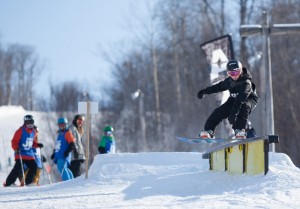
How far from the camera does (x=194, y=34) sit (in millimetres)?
41969

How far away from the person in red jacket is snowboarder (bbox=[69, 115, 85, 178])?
96 cm

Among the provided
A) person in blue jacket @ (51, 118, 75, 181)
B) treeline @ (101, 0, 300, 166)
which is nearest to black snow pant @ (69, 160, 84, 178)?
person in blue jacket @ (51, 118, 75, 181)

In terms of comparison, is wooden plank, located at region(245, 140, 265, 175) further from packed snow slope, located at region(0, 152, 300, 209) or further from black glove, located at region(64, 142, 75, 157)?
black glove, located at region(64, 142, 75, 157)

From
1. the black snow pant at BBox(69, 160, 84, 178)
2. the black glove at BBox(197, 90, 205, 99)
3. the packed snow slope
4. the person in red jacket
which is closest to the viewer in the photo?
the packed snow slope

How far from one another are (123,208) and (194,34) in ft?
117

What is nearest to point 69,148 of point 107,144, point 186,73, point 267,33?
point 107,144

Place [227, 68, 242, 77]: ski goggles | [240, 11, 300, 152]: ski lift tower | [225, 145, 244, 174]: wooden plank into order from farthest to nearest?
[240, 11, 300, 152]: ski lift tower < [227, 68, 242, 77]: ski goggles < [225, 145, 244, 174]: wooden plank

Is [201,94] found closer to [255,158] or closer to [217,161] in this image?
[217,161]

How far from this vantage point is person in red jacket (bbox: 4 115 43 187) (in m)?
13.7

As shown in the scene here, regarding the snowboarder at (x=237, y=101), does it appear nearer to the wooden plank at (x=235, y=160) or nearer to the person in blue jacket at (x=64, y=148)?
the wooden plank at (x=235, y=160)

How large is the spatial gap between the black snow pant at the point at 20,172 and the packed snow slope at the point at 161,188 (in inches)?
98.9

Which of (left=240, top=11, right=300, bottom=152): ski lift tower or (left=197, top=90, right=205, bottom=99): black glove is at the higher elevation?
(left=240, top=11, right=300, bottom=152): ski lift tower

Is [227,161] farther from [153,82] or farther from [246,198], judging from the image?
[153,82]

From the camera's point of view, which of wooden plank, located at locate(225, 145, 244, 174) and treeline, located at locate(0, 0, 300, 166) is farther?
treeline, located at locate(0, 0, 300, 166)
